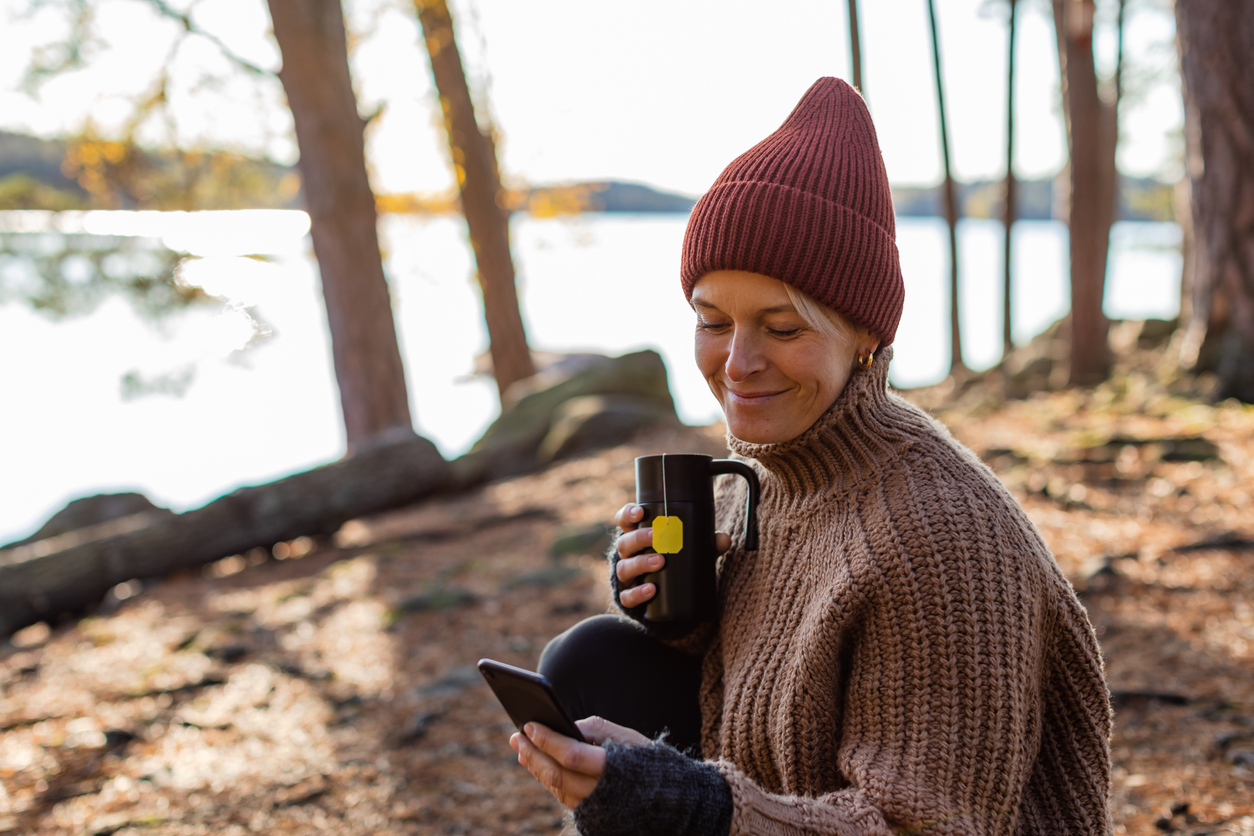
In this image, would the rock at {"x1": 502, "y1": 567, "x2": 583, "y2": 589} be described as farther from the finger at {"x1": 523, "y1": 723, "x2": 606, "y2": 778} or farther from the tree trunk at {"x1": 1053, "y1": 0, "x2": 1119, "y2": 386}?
the tree trunk at {"x1": 1053, "y1": 0, "x2": 1119, "y2": 386}

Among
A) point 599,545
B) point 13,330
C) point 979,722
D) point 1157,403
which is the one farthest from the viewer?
point 13,330

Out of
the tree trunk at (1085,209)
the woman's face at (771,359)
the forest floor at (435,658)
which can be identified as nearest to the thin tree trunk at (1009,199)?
the tree trunk at (1085,209)

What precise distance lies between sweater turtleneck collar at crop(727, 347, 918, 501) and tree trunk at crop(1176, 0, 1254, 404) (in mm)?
5573

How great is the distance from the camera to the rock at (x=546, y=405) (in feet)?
25.5

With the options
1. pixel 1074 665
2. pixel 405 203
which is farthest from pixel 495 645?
pixel 405 203

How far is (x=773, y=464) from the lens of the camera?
1692 mm

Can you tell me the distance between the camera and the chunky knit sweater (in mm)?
1309

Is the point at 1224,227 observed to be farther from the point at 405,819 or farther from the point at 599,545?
the point at 405,819

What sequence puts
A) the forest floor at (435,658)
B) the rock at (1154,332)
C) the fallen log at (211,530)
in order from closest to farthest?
the forest floor at (435,658) < the fallen log at (211,530) < the rock at (1154,332)

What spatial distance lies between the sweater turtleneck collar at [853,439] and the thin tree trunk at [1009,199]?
36.2 feet

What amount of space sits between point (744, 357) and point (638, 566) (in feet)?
1.63

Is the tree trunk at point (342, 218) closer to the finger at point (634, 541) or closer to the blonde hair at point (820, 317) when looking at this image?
the finger at point (634, 541)

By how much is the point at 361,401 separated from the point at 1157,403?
6382 mm

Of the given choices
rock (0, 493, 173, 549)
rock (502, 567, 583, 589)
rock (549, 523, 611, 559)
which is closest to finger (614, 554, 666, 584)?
rock (502, 567, 583, 589)
